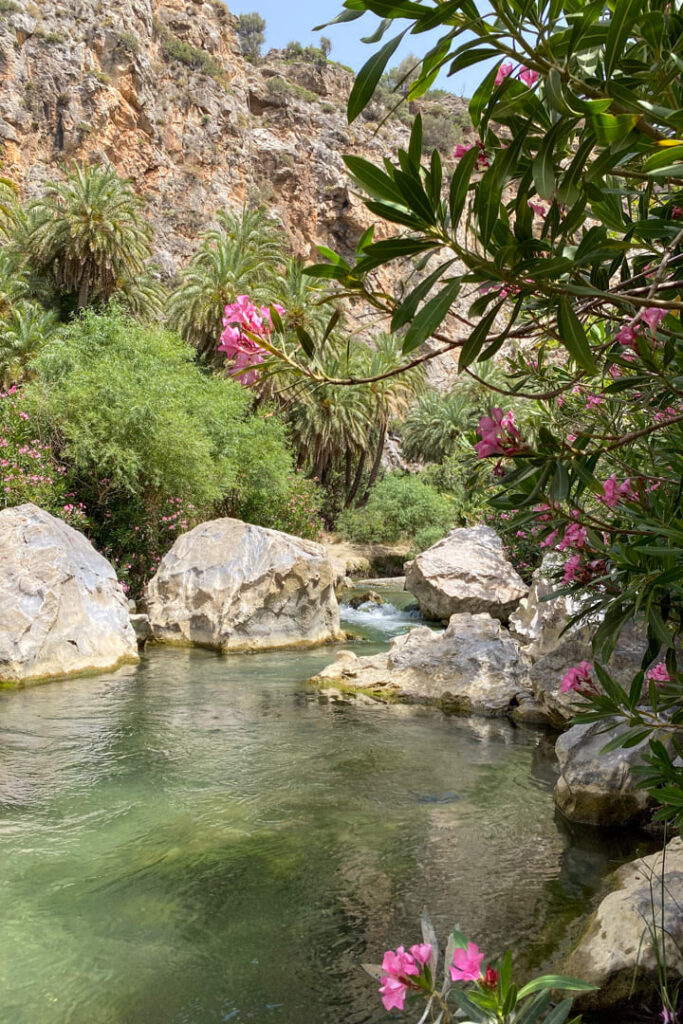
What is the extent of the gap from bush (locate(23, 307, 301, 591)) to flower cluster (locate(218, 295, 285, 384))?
14.2 m

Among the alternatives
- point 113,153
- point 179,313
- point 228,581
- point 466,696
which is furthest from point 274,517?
point 113,153

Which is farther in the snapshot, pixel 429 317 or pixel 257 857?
pixel 257 857

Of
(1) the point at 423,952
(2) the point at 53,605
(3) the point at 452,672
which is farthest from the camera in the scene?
(2) the point at 53,605

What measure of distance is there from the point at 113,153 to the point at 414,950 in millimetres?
44189

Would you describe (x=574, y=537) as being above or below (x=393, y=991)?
above

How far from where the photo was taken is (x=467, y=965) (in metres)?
1.49

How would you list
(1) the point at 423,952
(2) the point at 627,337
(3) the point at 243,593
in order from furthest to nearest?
(3) the point at 243,593, (2) the point at 627,337, (1) the point at 423,952

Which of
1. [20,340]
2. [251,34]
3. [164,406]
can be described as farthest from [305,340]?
[251,34]

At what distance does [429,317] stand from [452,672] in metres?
8.16

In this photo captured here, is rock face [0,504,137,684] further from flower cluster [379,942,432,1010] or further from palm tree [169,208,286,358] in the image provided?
palm tree [169,208,286,358]

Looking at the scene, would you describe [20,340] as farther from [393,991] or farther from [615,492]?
[393,991]

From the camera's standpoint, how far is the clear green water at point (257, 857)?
3.63m

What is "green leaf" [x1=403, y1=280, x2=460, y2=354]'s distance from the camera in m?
1.40

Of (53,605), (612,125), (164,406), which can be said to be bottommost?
(53,605)
